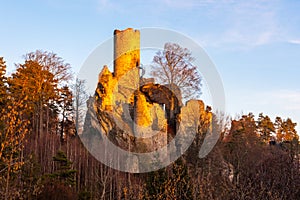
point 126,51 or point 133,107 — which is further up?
point 126,51

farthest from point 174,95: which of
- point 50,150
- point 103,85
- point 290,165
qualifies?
point 290,165

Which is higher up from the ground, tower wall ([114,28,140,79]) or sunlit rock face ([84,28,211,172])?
tower wall ([114,28,140,79])

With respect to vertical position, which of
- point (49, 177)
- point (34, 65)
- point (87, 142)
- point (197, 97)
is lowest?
point (49, 177)

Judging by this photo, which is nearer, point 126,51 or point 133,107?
point 133,107

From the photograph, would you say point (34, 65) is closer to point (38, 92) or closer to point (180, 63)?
point (38, 92)

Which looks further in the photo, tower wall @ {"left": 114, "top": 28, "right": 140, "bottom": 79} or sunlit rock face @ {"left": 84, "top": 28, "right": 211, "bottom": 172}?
tower wall @ {"left": 114, "top": 28, "right": 140, "bottom": 79}

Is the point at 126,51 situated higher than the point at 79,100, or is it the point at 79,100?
the point at 126,51

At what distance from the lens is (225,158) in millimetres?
24547

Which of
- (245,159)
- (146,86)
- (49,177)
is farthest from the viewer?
(146,86)

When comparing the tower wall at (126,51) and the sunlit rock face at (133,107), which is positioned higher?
the tower wall at (126,51)

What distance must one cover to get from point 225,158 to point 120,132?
24.3ft

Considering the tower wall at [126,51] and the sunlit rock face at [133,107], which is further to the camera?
the tower wall at [126,51]

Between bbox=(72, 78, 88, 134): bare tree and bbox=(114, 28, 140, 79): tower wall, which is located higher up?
bbox=(114, 28, 140, 79): tower wall

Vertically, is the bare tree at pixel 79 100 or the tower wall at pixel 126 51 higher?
the tower wall at pixel 126 51
